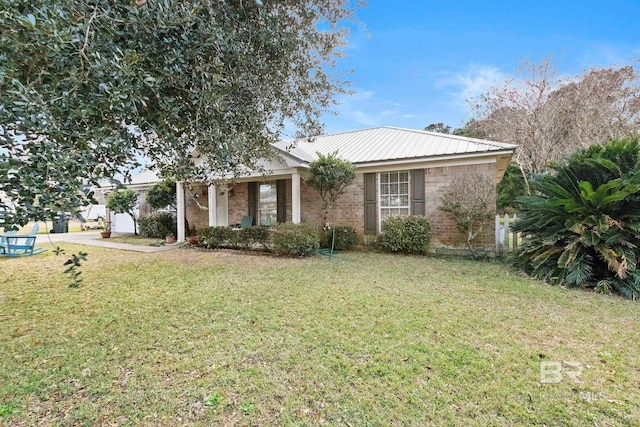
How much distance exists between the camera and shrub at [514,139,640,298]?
6.21 m

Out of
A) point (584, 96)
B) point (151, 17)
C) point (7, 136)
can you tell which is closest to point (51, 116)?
point (7, 136)

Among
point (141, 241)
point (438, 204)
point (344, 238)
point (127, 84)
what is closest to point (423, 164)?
point (438, 204)

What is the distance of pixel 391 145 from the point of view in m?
12.6

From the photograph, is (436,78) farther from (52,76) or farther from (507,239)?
(52,76)

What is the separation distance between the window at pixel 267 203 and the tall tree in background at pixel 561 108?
49.1 feet

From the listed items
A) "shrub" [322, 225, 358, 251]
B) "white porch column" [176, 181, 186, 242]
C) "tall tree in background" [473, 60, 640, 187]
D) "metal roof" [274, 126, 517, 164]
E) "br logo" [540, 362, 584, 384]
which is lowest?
"br logo" [540, 362, 584, 384]

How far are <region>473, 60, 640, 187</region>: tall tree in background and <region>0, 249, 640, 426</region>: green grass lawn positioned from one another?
49.8ft

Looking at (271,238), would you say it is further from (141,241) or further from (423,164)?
(141,241)

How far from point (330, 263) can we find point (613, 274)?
645 centimetres

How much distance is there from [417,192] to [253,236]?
6201mm

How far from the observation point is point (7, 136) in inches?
86.9

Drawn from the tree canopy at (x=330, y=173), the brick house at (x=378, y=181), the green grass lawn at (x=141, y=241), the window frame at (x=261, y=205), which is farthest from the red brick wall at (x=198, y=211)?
the tree canopy at (x=330, y=173)

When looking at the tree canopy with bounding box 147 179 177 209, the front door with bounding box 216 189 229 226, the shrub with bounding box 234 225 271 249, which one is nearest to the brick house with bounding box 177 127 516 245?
the front door with bounding box 216 189 229 226

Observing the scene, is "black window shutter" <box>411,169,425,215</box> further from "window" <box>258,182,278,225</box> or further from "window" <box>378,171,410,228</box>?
"window" <box>258,182,278,225</box>
